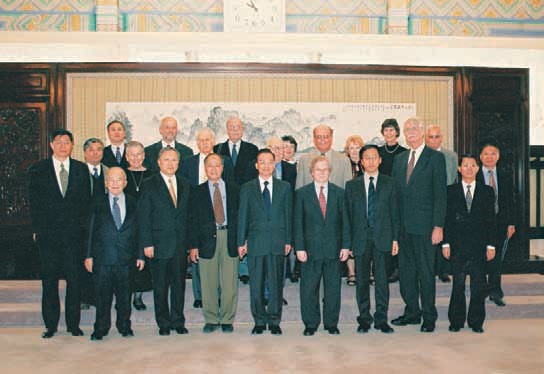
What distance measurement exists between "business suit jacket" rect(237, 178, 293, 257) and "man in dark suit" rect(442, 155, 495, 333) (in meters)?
1.40

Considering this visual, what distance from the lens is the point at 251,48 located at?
8344mm

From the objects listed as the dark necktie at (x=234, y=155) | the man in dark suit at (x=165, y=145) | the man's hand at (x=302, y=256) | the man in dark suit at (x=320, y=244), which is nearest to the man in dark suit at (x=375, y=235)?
the man in dark suit at (x=320, y=244)

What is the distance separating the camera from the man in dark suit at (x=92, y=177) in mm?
5301

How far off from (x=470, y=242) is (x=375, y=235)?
80 cm

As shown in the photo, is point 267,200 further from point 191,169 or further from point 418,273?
point 418,273

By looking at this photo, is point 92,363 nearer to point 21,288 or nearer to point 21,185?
point 21,288

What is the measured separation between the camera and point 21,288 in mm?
6059

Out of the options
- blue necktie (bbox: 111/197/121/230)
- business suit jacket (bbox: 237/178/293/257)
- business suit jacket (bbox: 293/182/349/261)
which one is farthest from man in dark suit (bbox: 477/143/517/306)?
blue necktie (bbox: 111/197/121/230)

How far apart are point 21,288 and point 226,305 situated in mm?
2301

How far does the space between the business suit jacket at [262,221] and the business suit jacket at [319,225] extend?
0.36 feet

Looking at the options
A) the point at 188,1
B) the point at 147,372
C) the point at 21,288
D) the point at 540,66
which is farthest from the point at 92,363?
the point at 540,66

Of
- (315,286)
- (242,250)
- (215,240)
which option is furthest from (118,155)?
(315,286)

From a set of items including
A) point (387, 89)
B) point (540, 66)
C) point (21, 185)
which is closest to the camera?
point (21, 185)

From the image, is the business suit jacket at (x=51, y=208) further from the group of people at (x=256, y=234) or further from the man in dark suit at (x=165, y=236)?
the man in dark suit at (x=165, y=236)
